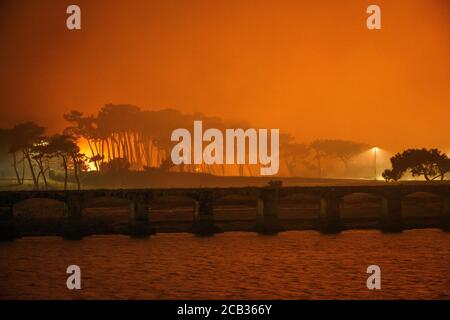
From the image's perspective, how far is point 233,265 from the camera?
247ft

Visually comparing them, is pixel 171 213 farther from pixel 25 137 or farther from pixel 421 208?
pixel 25 137

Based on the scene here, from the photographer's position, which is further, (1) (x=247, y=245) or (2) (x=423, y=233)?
(2) (x=423, y=233)

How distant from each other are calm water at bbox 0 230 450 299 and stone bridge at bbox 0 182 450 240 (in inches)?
68.0

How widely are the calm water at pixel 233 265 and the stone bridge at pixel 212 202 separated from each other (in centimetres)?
173

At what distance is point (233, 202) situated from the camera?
419 feet

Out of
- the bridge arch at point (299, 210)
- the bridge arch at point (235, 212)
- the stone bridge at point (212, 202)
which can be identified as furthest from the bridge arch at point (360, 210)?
the bridge arch at point (235, 212)

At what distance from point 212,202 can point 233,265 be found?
1754 centimetres

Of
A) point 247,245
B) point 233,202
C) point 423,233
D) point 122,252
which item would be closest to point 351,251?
point 247,245

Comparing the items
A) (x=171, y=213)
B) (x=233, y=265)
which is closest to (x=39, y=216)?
(x=171, y=213)

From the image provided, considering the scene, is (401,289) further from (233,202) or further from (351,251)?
(233,202)

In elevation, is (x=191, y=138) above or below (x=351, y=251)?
above

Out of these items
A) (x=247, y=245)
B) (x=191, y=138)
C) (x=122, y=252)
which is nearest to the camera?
(x=122, y=252)

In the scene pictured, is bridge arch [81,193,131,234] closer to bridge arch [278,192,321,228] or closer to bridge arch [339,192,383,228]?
bridge arch [278,192,321,228]

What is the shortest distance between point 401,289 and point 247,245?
27.8m
